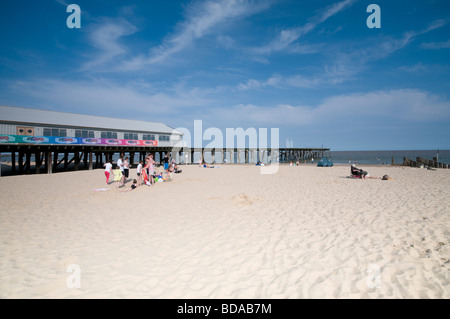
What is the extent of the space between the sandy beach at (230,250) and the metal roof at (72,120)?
72.2 ft

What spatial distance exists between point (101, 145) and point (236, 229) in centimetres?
2310

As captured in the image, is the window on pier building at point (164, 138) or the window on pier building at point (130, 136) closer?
the window on pier building at point (130, 136)

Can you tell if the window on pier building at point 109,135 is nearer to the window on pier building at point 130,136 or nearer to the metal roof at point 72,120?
the metal roof at point 72,120

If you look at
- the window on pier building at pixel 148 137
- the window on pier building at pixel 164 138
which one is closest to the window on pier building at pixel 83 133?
the window on pier building at pixel 148 137

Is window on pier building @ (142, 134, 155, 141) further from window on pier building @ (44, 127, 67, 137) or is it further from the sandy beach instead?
the sandy beach

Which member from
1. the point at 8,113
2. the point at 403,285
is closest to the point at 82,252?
the point at 403,285

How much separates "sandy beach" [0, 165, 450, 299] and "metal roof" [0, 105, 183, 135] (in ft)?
72.2

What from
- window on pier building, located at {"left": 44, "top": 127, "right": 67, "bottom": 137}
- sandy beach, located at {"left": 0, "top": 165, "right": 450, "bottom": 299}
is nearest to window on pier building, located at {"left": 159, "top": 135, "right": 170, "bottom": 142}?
window on pier building, located at {"left": 44, "top": 127, "right": 67, "bottom": 137}

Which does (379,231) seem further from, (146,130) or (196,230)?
(146,130)

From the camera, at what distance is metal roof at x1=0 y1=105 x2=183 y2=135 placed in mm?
24039

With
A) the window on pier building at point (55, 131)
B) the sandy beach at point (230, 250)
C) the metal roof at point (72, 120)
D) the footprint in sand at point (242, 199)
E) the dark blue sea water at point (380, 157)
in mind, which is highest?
the metal roof at point (72, 120)

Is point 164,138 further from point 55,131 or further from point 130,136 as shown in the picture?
point 55,131

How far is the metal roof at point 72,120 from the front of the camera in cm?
2404

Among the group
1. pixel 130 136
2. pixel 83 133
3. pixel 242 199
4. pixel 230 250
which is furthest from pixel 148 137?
pixel 230 250
